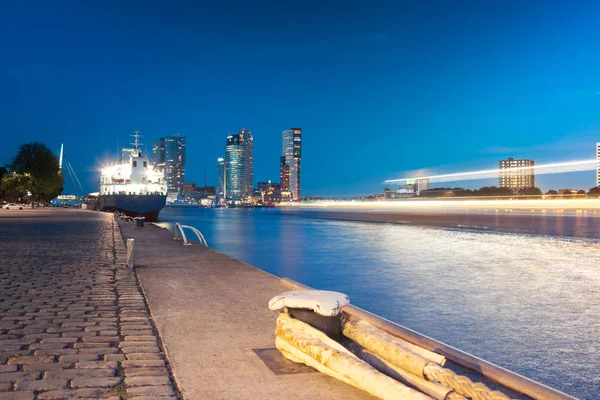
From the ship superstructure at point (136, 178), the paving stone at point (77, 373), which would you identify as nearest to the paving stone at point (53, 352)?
the paving stone at point (77, 373)

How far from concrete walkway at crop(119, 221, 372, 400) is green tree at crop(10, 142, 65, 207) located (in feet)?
266

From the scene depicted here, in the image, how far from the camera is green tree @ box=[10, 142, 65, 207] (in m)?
82.4

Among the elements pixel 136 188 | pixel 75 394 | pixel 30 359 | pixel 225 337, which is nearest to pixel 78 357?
pixel 30 359

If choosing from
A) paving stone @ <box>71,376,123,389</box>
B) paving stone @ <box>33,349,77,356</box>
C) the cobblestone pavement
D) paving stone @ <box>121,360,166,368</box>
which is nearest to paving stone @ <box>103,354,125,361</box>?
the cobblestone pavement

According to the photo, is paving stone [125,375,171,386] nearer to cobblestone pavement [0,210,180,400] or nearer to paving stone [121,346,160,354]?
cobblestone pavement [0,210,180,400]

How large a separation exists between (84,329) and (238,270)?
6.01 metres

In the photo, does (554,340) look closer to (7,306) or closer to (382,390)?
(382,390)

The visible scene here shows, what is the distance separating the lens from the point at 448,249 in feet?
76.5

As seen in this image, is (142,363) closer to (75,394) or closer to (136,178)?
(75,394)

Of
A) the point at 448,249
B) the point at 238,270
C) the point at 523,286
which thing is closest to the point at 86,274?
the point at 238,270

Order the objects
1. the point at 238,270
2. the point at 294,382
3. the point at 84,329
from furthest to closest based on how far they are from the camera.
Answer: the point at 238,270, the point at 84,329, the point at 294,382

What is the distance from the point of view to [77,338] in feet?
18.6

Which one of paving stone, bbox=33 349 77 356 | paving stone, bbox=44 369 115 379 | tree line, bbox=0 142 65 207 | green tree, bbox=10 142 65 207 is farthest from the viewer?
green tree, bbox=10 142 65 207

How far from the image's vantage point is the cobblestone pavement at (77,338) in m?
4.12
